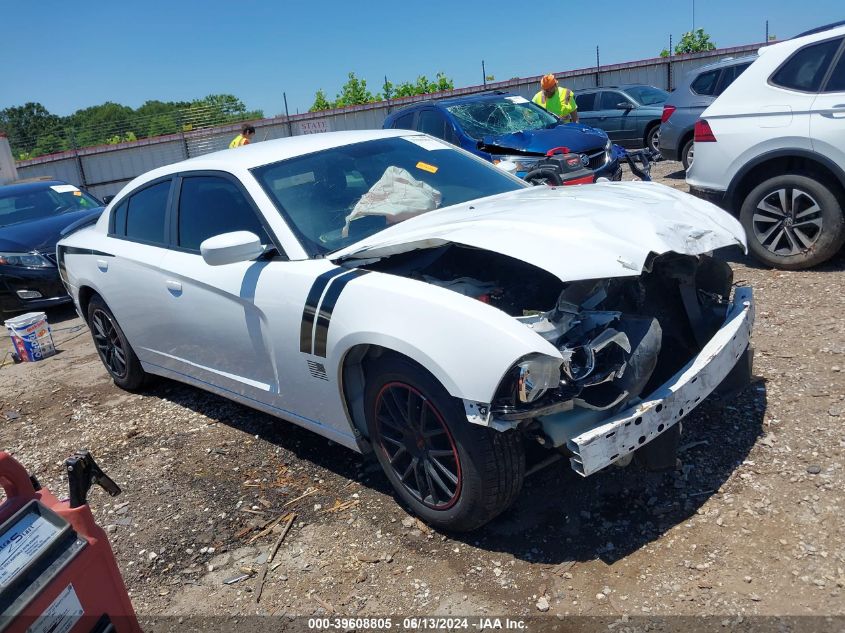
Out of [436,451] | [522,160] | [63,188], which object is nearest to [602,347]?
[436,451]

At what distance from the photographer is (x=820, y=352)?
4.21 metres

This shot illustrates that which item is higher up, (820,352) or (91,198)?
(91,198)

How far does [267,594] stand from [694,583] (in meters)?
1.70

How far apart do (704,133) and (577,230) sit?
3853 millimetres

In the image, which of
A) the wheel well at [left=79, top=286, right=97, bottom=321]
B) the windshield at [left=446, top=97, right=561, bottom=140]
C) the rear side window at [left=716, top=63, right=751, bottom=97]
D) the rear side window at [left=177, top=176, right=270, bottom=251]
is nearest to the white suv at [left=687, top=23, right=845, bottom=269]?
the windshield at [left=446, top=97, right=561, bottom=140]

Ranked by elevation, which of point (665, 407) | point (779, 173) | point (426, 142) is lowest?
point (665, 407)

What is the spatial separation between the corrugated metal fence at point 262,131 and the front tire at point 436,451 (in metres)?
19.7

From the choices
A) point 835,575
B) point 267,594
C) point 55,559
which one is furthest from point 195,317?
point 835,575

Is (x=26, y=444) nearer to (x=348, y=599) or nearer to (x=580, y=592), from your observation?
(x=348, y=599)

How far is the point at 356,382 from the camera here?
10.5 ft

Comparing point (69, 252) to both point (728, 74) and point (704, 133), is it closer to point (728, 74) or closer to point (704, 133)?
point (704, 133)

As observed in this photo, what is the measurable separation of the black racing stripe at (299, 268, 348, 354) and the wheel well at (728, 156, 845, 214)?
413cm

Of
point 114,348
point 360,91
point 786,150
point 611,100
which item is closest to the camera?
point 114,348

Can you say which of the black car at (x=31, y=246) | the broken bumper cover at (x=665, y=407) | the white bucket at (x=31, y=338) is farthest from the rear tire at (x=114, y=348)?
the broken bumper cover at (x=665, y=407)
